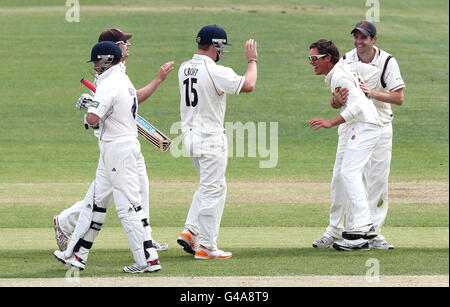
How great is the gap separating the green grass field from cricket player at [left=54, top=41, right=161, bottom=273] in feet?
0.76

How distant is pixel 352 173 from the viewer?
9.75 m

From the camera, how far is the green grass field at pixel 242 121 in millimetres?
9727

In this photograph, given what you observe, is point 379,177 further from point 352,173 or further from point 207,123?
point 207,123

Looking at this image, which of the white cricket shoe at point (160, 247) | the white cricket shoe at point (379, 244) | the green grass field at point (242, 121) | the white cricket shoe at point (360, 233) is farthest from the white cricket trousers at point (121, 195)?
Answer: the white cricket shoe at point (379, 244)

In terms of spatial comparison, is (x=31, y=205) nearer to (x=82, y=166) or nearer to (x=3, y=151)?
(x=82, y=166)

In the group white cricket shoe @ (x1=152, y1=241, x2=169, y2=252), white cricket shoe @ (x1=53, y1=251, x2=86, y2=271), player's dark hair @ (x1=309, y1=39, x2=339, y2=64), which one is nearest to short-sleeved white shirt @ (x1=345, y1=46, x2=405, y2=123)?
player's dark hair @ (x1=309, y1=39, x2=339, y2=64)

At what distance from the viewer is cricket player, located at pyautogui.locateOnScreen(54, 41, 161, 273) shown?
8570 mm

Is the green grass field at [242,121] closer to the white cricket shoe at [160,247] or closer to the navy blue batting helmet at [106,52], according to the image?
the white cricket shoe at [160,247]

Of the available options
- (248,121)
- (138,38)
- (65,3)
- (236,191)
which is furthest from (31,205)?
(65,3)

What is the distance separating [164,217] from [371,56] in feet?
13.8

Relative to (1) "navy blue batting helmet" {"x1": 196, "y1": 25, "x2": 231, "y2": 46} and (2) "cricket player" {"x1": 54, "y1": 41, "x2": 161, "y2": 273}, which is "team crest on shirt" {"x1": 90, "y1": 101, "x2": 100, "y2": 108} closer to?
(2) "cricket player" {"x1": 54, "y1": 41, "x2": 161, "y2": 273}

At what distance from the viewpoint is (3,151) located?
22000mm

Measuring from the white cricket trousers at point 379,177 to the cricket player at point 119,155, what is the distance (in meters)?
2.74

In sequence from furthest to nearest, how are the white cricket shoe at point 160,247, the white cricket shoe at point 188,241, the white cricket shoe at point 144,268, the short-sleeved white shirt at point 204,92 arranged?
the white cricket shoe at point 160,247
the white cricket shoe at point 188,241
the short-sleeved white shirt at point 204,92
the white cricket shoe at point 144,268
